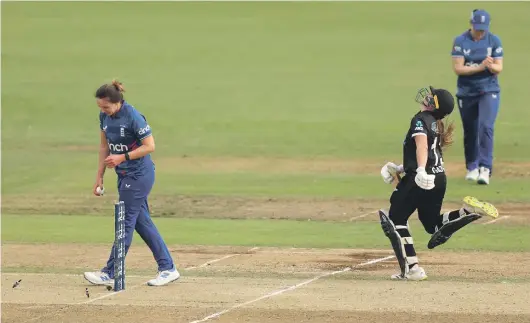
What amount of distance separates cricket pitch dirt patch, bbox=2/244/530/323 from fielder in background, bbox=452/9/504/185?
524 cm

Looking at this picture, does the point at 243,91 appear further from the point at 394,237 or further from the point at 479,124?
the point at 394,237

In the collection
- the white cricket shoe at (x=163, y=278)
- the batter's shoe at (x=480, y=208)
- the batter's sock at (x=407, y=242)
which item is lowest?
the white cricket shoe at (x=163, y=278)

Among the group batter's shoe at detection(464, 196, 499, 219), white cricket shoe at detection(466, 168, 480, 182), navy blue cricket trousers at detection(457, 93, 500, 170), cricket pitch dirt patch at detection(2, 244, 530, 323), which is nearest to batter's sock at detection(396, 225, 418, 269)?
cricket pitch dirt patch at detection(2, 244, 530, 323)

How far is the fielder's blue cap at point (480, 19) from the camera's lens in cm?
1988

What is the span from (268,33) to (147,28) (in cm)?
376

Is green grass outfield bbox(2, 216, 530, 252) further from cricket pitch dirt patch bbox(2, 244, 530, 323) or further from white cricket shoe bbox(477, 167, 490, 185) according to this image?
white cricket shoe bbox(477, 167, 490, 185)

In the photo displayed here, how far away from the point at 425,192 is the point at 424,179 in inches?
15.6

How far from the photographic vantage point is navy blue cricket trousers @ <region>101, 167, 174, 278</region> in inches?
520

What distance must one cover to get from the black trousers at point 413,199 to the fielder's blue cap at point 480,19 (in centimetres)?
683

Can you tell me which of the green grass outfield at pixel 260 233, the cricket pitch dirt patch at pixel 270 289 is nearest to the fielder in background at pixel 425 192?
the cricket pitch dirt patch at pixel 270 289

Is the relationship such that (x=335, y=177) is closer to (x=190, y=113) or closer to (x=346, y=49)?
(x=190, y=113)

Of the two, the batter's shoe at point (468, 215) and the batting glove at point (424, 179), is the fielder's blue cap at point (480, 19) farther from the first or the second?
the batting glove at point (424, 179)

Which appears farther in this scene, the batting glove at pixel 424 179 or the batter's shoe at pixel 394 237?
the batter's shoe at pixel 394 237

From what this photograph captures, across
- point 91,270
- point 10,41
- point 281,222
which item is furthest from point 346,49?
point 91,270
